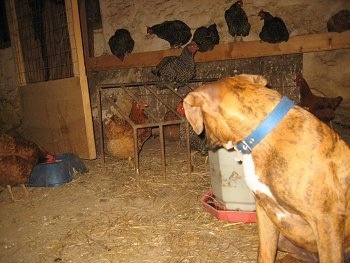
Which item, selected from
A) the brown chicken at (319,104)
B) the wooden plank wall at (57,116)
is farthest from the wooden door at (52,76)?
the brown chicken at (319,104)

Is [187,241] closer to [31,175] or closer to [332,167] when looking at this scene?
[332,167]

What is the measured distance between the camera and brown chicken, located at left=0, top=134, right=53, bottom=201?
3.77 meters

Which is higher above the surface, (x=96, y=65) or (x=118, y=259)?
(x=96, y=65)

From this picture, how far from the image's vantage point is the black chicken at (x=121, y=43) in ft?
22.0

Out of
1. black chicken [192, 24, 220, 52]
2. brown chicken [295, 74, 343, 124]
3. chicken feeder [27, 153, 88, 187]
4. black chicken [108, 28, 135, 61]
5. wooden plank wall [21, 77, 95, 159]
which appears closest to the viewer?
chicken feeder [27, 153, 88, 187]

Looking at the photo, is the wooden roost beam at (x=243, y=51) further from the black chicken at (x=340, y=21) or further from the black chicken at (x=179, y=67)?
the black chicken at (x=179, y=67)

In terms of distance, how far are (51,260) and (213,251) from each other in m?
1.44

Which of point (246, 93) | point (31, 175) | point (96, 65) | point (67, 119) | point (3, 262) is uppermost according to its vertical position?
point (96, 65)

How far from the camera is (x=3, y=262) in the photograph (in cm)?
261

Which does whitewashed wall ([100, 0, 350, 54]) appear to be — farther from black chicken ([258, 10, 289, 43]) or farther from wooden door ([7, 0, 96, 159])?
wooden door ([7, 0, 96, 159])

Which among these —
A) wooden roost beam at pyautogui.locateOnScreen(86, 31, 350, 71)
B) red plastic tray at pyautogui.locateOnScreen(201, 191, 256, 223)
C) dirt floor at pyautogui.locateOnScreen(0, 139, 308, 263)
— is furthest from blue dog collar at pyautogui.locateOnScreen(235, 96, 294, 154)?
wooden roost beam at pyautogui.locateOnScreen(86, 31, 350, 71)

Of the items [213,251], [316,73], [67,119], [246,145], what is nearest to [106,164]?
[67,119]

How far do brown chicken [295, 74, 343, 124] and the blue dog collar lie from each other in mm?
3908

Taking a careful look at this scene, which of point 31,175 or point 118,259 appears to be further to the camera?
point 31,175
